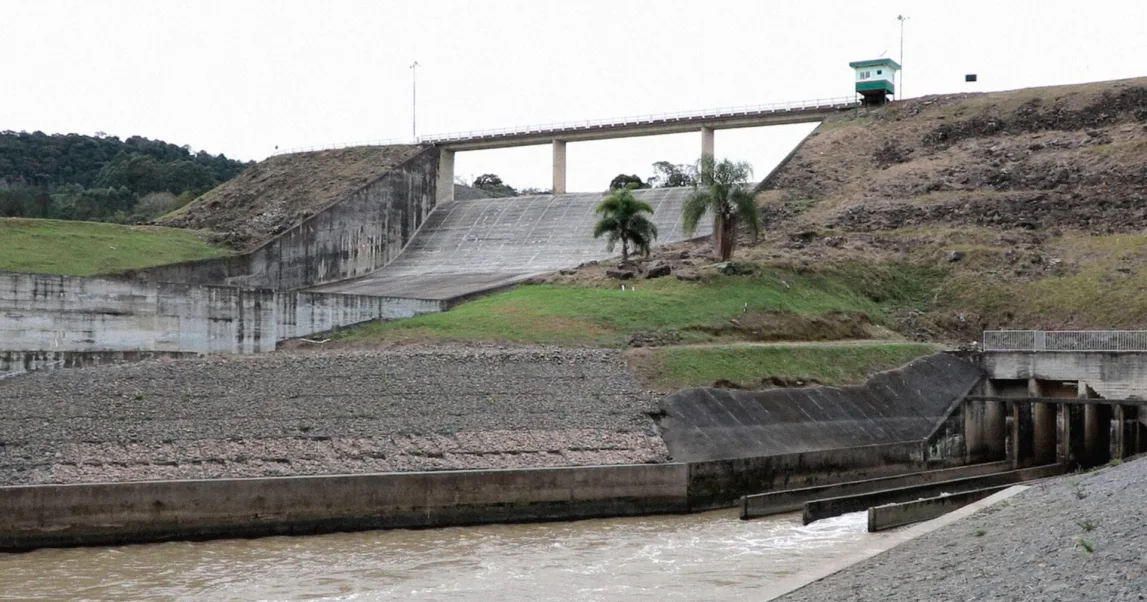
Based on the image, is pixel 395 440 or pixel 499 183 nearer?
pixel 395 440

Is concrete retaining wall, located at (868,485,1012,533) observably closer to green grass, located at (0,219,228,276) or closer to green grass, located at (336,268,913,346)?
green grass, located at (336,268,913,346)

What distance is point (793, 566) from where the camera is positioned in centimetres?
1972

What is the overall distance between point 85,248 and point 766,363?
27.3m

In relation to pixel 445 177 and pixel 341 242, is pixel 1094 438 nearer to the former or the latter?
pixel 341 242

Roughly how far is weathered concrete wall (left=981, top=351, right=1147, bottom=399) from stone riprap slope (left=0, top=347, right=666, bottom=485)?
1399 centimetres

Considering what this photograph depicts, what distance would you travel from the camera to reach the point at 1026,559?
1420 cm

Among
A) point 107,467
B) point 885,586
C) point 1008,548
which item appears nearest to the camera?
point 885,586

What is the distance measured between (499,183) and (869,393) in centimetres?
9249

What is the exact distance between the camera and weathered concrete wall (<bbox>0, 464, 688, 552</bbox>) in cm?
2059

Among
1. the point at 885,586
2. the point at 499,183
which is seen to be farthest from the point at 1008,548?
the point at 499,183

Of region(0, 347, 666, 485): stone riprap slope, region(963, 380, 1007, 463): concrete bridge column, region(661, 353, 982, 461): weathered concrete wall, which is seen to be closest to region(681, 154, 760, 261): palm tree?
region(661, 353, 982, 461): weathered concrete wall

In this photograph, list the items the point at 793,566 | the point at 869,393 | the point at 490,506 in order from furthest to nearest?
the point at 869,393 → the point at 490,506 → the point at 793,566

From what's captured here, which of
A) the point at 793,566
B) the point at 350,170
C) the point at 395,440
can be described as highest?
the point at 350,170

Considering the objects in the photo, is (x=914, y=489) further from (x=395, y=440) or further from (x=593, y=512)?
(x=395, y=440)
